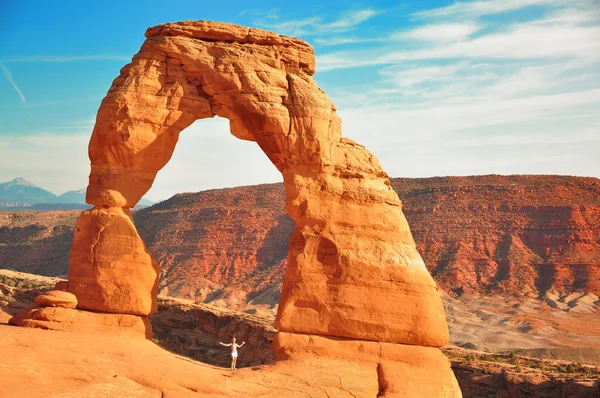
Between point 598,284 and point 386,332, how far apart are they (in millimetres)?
55210

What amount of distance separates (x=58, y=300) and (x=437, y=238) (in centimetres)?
5880

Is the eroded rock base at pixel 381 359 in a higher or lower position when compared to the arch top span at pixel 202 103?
lower

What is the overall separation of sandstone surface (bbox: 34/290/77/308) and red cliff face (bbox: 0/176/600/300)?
143ft

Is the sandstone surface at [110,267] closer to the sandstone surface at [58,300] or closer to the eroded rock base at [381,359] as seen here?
the sandstone surface at [58,300]

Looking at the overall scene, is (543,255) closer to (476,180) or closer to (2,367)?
(476,180)

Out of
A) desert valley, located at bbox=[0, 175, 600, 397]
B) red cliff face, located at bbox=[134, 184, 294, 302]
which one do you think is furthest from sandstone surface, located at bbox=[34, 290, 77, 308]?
red cliff face, located at bbox=[134, 184, 294, 302]

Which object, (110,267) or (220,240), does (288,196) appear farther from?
(220,240)

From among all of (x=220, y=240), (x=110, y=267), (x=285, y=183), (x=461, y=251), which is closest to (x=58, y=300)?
(x=110, y=267)

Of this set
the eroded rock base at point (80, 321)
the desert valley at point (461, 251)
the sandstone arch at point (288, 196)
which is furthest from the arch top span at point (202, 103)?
the desert valley at point (461, 251)

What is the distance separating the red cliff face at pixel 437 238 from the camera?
69.9m

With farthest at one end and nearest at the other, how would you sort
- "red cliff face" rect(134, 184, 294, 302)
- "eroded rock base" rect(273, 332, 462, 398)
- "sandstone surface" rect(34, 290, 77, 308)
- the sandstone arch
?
"red cliff face" rect(134, 184, 294, 302)
"sandstone surface" rect(34, 290, 77, 308)
the sandstone arch
"eroded rock base" rect(273, 332, 462, 398)

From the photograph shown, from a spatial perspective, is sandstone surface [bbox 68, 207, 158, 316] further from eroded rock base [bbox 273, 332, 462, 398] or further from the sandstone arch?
eroded rock base [bbox 273, 332, 462, 398]

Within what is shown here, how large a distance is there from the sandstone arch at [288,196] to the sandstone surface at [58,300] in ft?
1.08

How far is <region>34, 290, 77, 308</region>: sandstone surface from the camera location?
1947cm
